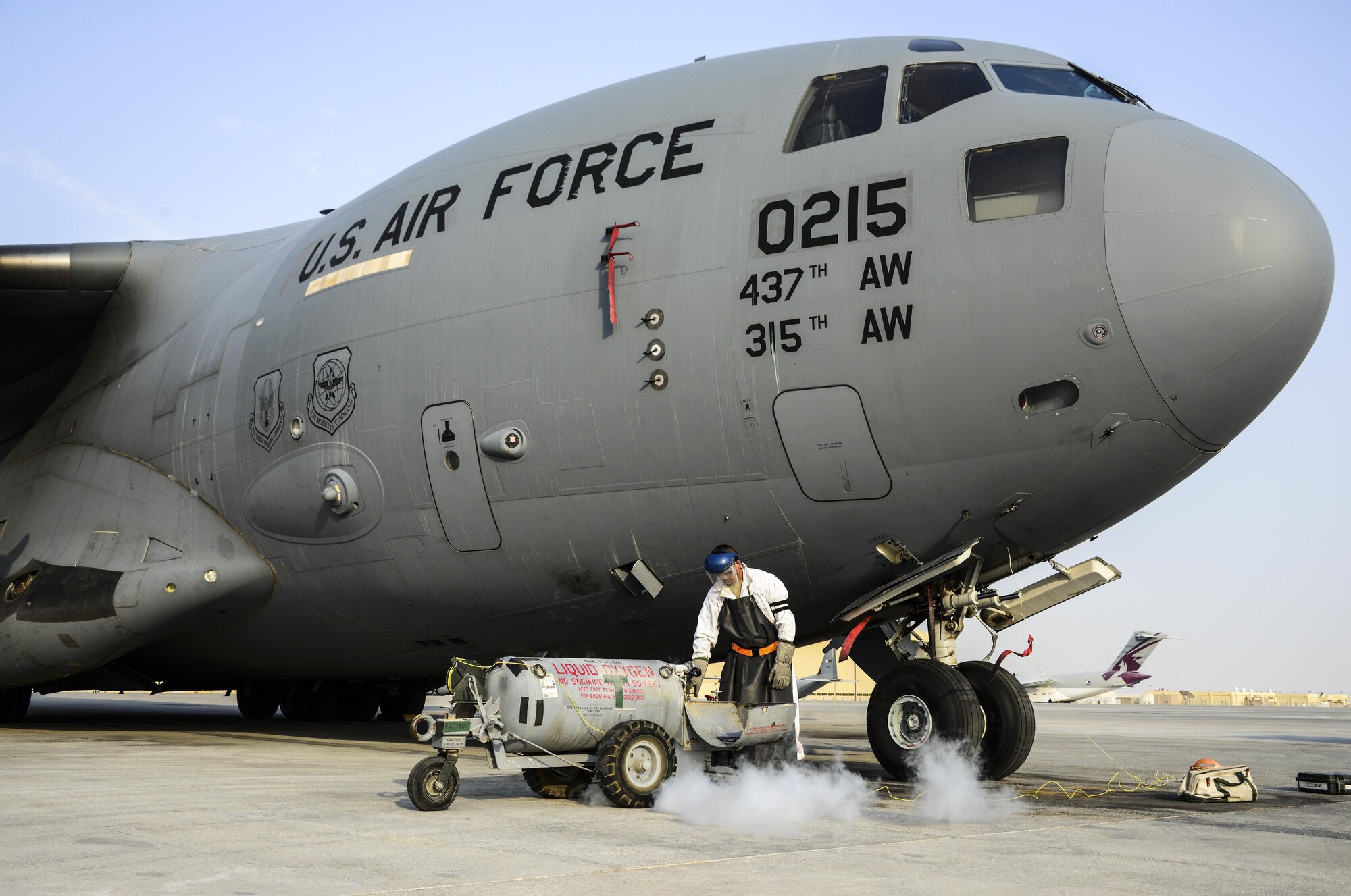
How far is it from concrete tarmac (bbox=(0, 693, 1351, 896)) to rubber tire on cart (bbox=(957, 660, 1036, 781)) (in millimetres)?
→ 201

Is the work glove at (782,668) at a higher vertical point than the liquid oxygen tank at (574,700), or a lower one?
higher

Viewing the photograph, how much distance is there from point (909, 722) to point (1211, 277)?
3764mm

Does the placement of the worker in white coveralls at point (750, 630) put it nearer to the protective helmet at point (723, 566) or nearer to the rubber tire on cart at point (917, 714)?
the protective helmet at point (723, 566)

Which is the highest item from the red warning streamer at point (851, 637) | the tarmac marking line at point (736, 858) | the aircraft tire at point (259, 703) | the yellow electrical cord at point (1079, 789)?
the red warning streamer at point (851, 637)

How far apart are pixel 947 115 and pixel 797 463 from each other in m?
2.94

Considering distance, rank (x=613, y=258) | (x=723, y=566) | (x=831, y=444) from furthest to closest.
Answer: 1. (x=613, y=258)
2. (x=831, y=444)
3. (x=723, y=566)

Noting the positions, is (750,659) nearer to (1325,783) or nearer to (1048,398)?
(1048,398)

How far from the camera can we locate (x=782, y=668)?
7.73 meters

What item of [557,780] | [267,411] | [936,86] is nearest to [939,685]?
[557,780]

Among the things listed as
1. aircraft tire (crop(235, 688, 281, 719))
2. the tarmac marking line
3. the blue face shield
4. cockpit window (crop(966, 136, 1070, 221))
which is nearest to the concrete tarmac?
the tarmac marking line

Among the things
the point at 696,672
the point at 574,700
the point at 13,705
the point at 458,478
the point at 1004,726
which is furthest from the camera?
the point at 13,705

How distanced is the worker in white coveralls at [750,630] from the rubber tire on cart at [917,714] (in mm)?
885

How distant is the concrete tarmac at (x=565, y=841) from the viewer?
178 inches

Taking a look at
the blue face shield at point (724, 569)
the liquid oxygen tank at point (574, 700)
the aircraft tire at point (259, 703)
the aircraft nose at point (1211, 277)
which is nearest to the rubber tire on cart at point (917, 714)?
the blue face shield at point (724, 569)
